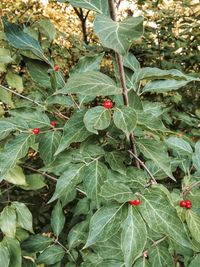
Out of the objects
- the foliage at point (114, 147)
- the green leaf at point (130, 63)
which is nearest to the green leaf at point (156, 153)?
the foliage at point (114, 147)

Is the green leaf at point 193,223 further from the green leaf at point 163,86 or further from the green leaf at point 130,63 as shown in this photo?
the green leaf at point 130,63

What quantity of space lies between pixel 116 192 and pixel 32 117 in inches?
16.6

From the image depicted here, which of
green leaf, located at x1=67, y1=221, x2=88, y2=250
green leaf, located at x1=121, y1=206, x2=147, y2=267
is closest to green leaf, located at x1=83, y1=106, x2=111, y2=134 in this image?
green leaf, located at x1=121, y1=206, x2=147, y2=267

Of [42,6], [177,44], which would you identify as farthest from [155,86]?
[42,6]

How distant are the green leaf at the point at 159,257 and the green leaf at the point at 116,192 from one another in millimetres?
324

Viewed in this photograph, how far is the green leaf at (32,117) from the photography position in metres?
1.29

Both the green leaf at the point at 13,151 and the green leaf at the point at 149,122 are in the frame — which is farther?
the green leaf at the point at 13,151

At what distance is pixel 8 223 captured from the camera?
1.76 meters

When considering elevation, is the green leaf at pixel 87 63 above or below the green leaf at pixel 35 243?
above

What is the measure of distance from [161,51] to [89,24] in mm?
3292

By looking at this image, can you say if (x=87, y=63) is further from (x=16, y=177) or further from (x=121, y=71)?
(x=16, y=177)

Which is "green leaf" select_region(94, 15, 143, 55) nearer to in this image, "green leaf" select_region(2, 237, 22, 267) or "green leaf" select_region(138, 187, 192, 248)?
"green leaf" select_region(138, 187, 192, 248)

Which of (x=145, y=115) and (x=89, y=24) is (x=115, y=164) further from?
(x=89, y=24)

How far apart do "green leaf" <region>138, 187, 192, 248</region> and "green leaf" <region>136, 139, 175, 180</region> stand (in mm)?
83
